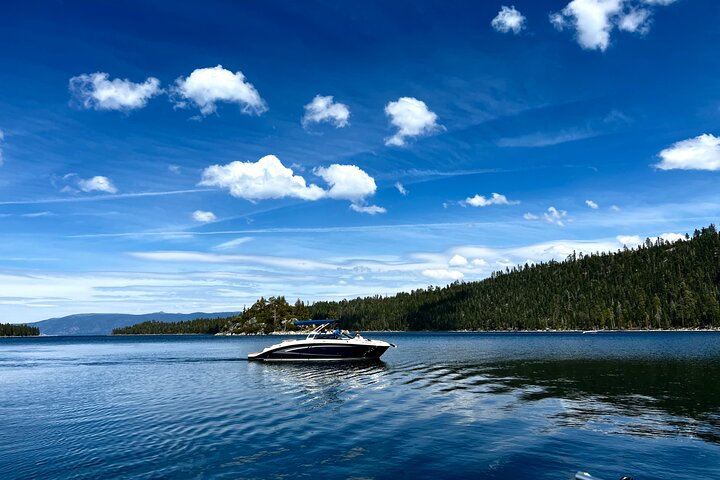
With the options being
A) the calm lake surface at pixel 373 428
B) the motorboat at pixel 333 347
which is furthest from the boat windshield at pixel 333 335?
the calm lake surface at pixel 373 428

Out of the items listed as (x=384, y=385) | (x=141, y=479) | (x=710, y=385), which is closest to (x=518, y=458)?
(x=141, y=479)

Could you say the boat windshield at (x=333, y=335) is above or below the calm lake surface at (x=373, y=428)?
above

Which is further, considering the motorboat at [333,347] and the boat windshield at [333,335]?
the boat windshield at [333,335]

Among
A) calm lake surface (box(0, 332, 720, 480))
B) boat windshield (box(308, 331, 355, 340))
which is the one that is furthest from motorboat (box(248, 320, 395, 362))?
calm lake surface (box(0, 332, 720, 480))

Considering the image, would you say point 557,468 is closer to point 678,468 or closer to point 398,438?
point 678,468

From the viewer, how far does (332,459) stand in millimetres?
20031

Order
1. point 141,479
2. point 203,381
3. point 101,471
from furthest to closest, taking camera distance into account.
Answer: point 203,381, point 101,471, point 141,479

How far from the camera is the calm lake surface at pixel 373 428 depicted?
1888 cm

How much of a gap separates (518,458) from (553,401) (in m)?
15.6

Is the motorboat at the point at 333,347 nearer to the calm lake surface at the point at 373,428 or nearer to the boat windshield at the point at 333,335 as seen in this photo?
the boat windshield at the point at 333,335

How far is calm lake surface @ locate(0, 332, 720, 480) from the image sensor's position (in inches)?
743

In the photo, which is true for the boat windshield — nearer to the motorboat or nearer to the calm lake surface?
the motorboat

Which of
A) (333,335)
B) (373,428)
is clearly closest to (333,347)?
(333,335)

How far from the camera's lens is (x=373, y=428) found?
25828 millimetres
